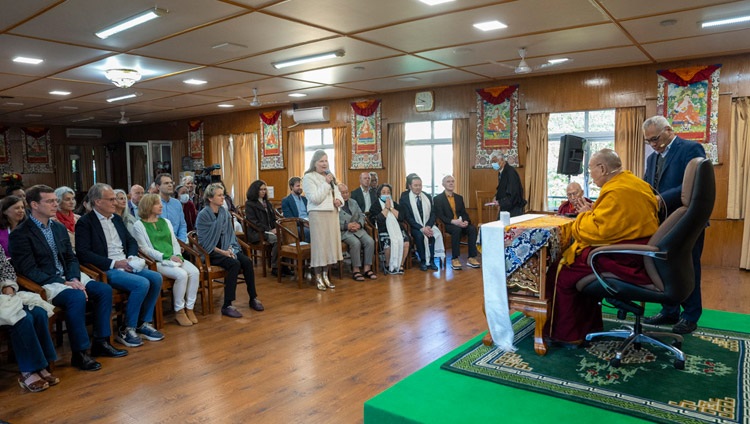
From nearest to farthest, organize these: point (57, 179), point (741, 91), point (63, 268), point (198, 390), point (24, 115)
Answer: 1. point (198, 390)
2. point (63, 268)
3. point (741, 91)
4. point (24, 115)
5. point (57, 179)

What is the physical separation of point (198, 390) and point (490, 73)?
5901 millimetres

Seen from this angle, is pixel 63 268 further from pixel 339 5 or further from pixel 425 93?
pixel 425 93

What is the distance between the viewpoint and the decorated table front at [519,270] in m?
3.17

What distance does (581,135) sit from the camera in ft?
24.3

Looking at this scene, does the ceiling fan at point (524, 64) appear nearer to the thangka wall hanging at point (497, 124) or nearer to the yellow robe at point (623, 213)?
the thangka wall hanging at point (497, 124)

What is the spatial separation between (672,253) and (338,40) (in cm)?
380

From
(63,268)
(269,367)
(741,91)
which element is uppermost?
(741,91)

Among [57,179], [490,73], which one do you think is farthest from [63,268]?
[57,179]

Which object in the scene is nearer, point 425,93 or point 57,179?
point 425,93

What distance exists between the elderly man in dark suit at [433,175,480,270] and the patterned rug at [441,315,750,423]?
334cm

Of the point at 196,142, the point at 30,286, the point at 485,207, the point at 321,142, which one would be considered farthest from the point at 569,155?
the point at 196,142

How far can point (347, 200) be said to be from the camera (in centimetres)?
653

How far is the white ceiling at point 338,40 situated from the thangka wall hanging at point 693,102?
288mm

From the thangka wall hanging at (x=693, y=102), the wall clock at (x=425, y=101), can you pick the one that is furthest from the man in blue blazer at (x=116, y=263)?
the thangka wall hanging at (x=693, y=102)
